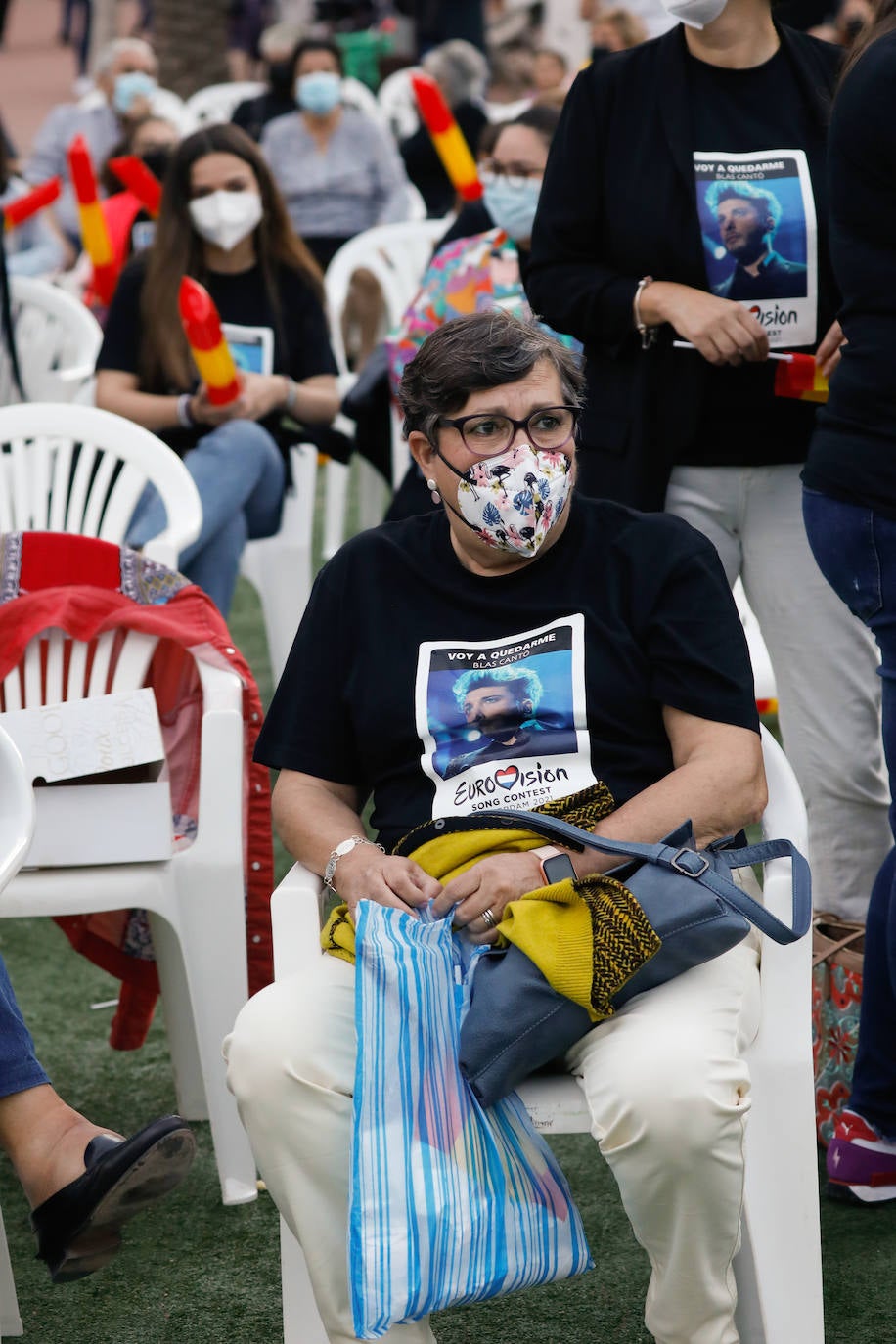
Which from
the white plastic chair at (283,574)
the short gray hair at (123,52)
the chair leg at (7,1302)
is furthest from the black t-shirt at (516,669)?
the short gray hair at (123,52)

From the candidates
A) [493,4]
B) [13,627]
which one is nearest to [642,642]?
[13,627]

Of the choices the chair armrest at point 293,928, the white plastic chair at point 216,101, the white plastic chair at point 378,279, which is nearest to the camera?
the chair armrest at point 293,928

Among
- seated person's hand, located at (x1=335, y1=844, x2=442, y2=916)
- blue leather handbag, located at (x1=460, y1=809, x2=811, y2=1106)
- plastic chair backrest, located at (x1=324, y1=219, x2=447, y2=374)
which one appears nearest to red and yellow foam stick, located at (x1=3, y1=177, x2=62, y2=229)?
plastic chair backrest, located at (x1=324, y1=219, x2=447, y2=374)

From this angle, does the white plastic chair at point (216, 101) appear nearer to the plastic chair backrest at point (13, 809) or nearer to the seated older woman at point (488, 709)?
the seated older woman at point (488, 709)

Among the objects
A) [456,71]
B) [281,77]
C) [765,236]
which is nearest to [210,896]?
[765,236]

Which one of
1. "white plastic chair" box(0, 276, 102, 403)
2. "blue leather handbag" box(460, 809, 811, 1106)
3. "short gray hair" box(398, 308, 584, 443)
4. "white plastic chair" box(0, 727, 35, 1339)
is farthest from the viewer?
"white plastic chair" box(0, 276, 102, 403)

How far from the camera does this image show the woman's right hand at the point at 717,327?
274 cm

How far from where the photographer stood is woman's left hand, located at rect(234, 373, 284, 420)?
4.62 metres

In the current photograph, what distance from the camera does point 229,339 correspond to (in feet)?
15.8

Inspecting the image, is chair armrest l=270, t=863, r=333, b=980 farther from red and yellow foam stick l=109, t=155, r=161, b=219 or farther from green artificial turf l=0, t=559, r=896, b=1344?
red and yellow foam stick l=109, t=155, r=161, b=219

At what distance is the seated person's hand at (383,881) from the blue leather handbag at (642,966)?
14cm

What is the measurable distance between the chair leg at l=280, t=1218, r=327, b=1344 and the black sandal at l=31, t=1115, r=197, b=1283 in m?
0.19

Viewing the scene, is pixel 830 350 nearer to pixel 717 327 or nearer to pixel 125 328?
pixel 717 327

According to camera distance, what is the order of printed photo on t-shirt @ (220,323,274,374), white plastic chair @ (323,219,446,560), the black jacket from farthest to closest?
white plastic chair @ (323,219,446,560), printed photo on t-shirt @ (220,323,274,374), the black jacket
